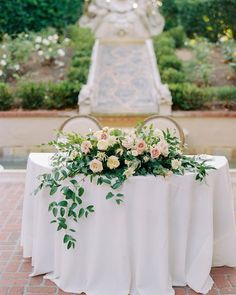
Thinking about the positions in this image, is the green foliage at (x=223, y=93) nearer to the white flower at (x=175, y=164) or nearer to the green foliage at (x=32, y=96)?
the green foliage at (x=32, y=96)

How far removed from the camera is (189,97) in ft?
30.4

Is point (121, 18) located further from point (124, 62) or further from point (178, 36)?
point (178, 36)

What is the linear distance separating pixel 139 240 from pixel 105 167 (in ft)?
1.66

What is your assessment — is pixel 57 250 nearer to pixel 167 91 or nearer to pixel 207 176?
pixel 207 176

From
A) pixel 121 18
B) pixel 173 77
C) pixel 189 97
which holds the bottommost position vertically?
pixel 189 97

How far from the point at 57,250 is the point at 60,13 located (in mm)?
10361

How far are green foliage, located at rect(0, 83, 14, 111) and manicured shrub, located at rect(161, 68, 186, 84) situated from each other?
9.98 feet

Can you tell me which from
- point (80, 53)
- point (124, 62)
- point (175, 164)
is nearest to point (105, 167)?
point (175, 164)

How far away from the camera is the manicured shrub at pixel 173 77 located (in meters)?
10.1

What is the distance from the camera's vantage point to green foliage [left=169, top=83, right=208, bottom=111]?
9250 millimetres

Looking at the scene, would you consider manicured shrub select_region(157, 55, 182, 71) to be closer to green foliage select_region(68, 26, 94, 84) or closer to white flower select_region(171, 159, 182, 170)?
green foliage select_region(68, 26, 94, 84)

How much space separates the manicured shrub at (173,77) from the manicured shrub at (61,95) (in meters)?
1.82

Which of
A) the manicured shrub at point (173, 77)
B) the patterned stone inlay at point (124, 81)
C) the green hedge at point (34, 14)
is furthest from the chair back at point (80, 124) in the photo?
the green hedge at point (34, 14)

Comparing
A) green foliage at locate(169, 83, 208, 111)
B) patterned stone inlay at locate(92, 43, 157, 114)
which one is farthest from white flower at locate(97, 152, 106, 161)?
patterned stone inlay at locate(92, 43, 157, 114)
